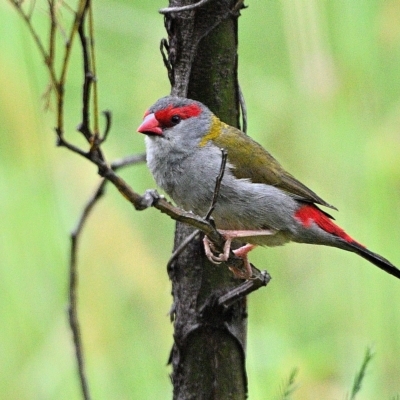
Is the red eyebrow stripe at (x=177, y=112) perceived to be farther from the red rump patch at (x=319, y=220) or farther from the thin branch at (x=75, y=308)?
the red rump patch at (x=319, y=220)

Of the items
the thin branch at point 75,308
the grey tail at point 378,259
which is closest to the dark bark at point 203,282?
the thin branch at point 75,308

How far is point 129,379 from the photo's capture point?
3.43 meters

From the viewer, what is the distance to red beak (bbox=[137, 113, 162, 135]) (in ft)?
9.16

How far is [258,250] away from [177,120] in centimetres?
112

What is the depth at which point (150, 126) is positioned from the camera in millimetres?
2811

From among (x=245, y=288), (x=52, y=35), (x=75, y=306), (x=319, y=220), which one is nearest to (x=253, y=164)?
(x=319, y=220)

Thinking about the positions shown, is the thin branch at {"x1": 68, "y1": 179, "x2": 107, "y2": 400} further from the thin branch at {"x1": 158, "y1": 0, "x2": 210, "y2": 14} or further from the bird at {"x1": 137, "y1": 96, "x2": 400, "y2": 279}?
the thin branch at {"x1": 158, "y1": 0, "x2": 210, "y2": 14}

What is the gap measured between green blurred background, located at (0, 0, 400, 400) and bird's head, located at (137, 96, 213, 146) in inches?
28.0

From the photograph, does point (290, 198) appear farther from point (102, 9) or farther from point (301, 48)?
point (102, 9)

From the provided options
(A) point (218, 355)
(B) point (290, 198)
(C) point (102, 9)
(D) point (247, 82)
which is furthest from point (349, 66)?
(A) point (218, 355)

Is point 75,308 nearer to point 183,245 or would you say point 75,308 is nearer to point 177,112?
point 183,245

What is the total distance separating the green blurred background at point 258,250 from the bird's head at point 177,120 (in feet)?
2.34

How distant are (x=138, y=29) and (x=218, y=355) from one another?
1.69m

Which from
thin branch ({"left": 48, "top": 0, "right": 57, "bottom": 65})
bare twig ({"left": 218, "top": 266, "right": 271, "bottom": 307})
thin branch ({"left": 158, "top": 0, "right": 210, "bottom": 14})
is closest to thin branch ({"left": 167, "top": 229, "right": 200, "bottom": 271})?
bare twig ({"left": 218, "top": 266, "right": 271, "bottom": 307})
